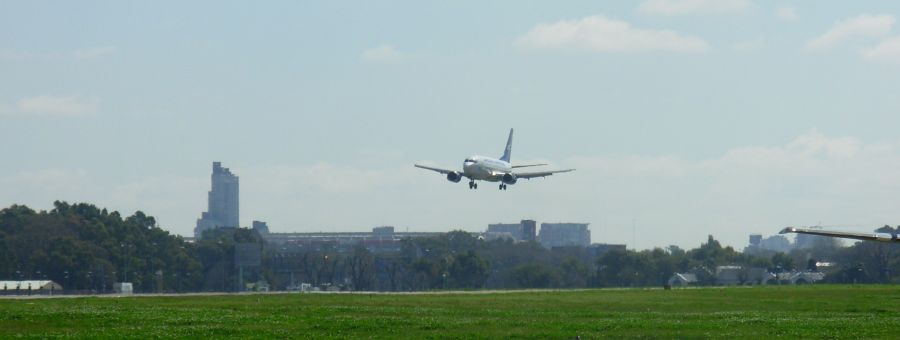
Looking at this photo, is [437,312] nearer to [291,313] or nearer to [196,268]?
[291,313]

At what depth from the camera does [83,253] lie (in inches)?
6821

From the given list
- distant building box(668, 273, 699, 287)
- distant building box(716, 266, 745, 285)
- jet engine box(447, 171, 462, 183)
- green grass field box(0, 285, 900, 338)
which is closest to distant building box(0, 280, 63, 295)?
jet engine box(447, 171, 462, 183)

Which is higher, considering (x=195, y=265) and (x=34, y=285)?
(x=195, y=265)

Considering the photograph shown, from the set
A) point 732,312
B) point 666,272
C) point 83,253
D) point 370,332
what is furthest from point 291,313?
point 666,272

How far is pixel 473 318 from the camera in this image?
6172cm

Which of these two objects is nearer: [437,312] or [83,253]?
[437,312]

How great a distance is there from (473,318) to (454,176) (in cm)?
7300

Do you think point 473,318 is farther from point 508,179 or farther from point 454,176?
point 508,179

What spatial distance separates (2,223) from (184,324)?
459ft

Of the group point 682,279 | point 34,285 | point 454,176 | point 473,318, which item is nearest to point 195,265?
point 34,285

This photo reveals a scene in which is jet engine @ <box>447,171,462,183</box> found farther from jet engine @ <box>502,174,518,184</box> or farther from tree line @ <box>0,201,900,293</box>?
tree line @ <box>0,201,900,293</box>

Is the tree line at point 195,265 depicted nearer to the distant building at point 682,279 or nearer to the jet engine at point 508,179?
the distant building at point 682,279

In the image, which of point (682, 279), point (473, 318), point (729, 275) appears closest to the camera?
point (473, 318)

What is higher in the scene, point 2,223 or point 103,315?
point 2,223
